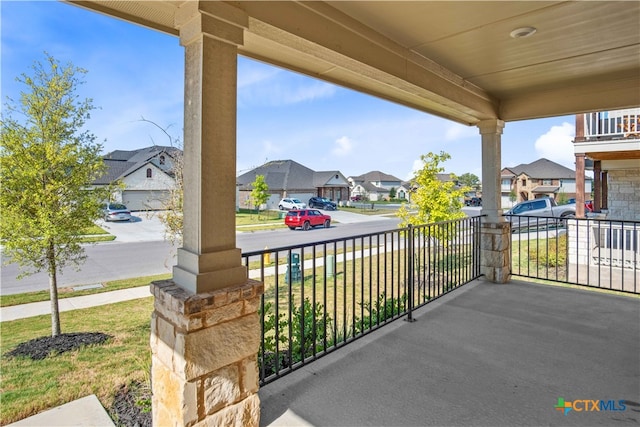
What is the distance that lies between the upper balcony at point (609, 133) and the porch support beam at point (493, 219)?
3.70 m

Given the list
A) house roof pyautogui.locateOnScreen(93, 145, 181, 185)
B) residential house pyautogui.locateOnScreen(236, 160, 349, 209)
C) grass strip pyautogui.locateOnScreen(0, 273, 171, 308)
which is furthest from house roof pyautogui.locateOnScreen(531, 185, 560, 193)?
grass strip pyautogui.locateOnScreen(0, 273, 171, 308)

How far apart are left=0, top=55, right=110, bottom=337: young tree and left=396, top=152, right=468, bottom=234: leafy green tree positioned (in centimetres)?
541

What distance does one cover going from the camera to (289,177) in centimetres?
3381

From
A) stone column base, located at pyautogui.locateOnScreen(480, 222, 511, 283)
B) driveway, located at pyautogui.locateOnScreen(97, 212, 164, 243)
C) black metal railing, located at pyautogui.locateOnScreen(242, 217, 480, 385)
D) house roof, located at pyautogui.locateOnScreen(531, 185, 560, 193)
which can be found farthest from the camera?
house roof, located at pyautogui.locateOnScreen(531, 185, 560, 193)

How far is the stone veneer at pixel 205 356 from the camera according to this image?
5.06 ft

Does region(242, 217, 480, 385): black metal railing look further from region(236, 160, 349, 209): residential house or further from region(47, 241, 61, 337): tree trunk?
region(236, 160, 349, 209): residential house

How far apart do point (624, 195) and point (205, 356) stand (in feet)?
35.3

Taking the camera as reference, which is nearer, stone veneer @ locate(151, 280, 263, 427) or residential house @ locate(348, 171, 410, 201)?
stone veneer @ locate(151, 280, 263, 427)

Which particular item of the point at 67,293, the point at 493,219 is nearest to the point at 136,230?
the point at 67,293

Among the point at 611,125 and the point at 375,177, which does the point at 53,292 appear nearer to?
the point at 611,125

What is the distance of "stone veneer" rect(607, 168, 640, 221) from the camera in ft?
27.4

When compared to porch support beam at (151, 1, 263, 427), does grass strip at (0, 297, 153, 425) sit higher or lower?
lower

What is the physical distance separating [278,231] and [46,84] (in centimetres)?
1247

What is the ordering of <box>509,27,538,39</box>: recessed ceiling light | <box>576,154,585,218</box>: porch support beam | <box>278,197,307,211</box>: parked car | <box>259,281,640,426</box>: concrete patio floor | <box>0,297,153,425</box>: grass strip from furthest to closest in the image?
<box>278,197,307,211</box>: parked car < <box>576,154,585,218</box>: porch support beam < <box>0,297,153,425</box>: grass strip < <box>509,27,538,39</box>: recessed ceiling light < <box>259,281,640,426</box>: concrete patio floor
